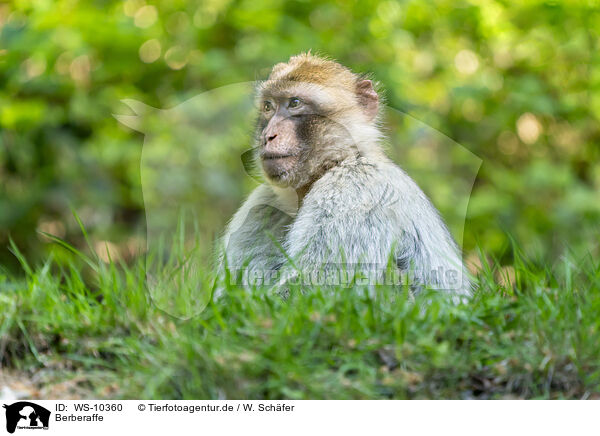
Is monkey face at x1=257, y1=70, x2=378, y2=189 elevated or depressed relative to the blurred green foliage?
depressed

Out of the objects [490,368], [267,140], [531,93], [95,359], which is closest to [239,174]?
[267,140]

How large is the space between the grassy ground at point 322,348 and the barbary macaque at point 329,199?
0.34m

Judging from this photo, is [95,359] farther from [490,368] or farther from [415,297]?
[490,368]

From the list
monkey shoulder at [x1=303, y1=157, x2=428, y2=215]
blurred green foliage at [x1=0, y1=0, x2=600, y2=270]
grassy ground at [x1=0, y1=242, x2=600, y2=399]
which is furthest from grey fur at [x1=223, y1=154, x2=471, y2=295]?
blurred green foliage at [x1=0, y1=0, x2=600, y2=270]

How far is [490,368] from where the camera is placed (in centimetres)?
303

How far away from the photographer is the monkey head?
12.9 feet

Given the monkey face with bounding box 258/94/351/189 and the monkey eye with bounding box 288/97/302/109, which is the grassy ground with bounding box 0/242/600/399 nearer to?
the monkey face with bounding box 258/94/351/189

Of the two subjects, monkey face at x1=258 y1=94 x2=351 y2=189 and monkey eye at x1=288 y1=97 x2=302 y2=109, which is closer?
monkey face at x1=258 y1=94 x2=351 y2=189

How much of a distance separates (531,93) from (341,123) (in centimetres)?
442

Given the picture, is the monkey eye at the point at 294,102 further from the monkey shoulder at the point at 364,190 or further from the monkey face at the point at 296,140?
the monkey shoulder at the point at 364,190

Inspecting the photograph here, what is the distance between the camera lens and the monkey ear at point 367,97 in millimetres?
4277
